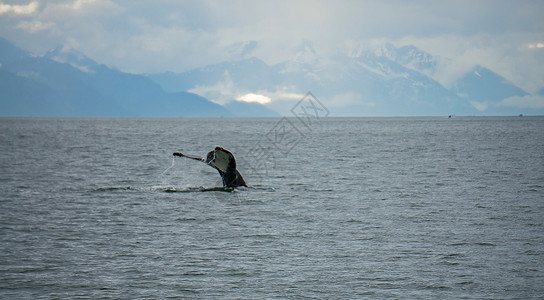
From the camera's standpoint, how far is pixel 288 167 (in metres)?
61.6

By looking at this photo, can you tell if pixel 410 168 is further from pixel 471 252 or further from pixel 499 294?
pixel 499 294

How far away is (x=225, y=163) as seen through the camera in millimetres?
37094

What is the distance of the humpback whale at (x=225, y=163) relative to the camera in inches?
1342

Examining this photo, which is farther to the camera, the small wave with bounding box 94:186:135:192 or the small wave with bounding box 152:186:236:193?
the small wave with bounding box 94:186:135:192

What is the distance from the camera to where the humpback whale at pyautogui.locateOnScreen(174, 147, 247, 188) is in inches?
1342

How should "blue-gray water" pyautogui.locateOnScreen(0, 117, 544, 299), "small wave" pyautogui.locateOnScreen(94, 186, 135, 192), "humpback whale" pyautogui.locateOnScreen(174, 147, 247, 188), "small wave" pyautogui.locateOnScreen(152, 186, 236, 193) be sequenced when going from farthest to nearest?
"small wave" pyautogui.locateOnScreen(94, 186, 135, 192), "small wave" pyautogui.locateOnScreen(152, 186, 236, 193), "humpback whale" pyautogui.locateOnScreen(174, 147, 247, 188), "blue-gray water" pyautogui.locateOnScreen(0, 117, 544, 299)

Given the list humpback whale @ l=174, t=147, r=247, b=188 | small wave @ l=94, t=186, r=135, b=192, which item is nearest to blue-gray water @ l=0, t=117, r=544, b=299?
small wave @ l=94, t=186, r=135, b=192

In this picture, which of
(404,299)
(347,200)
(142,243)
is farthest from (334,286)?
(347,200)

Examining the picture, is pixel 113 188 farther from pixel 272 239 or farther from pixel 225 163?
pixel 272 239

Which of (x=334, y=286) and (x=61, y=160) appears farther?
(x=61, y=160)

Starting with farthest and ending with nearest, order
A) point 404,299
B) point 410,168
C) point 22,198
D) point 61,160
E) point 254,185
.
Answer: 1. point 61,160
2. point 410,168
3. point 254,185
4. point 22,198
5. point 404,299

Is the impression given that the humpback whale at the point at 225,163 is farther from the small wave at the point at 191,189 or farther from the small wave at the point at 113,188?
the small wave at the point at 113,188

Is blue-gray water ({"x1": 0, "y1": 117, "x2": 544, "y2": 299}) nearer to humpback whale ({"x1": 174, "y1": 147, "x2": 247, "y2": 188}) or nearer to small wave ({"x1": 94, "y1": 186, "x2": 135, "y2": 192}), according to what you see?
small wave ({"x1": 94, "y1": 186, "x2": 135, "y2": 192})

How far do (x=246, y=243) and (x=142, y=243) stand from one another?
4324 mm
